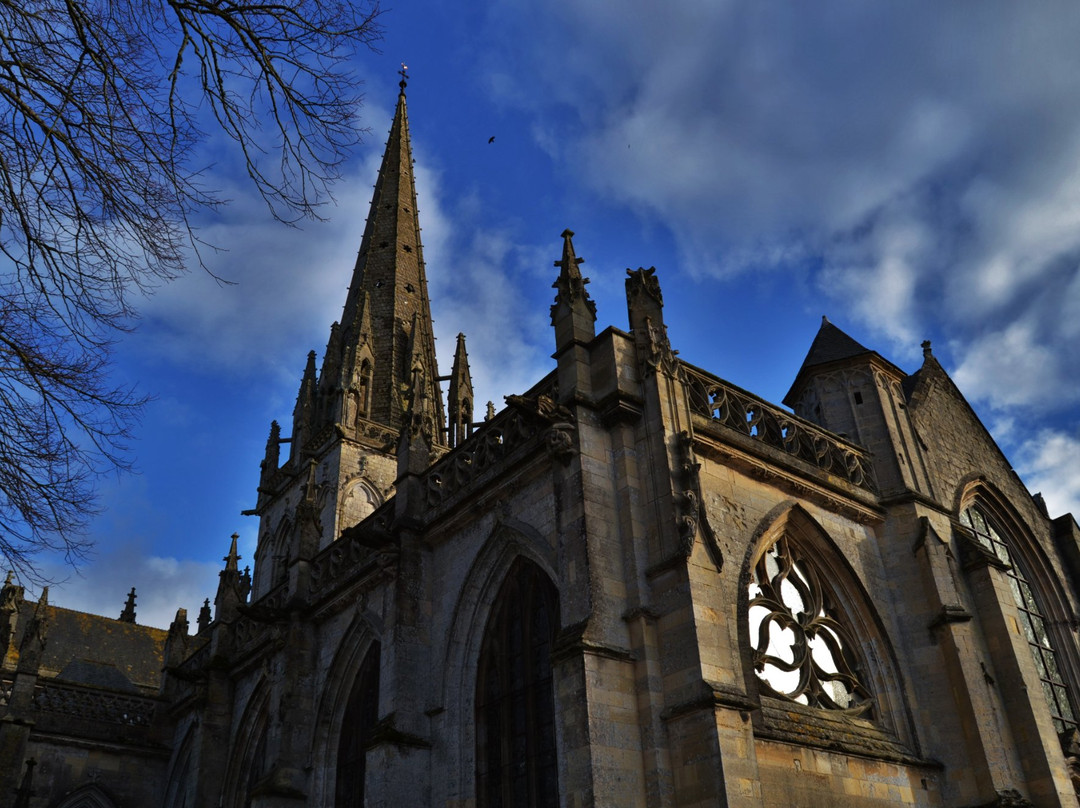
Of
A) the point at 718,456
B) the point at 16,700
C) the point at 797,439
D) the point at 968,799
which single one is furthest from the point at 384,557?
the point at 16,700

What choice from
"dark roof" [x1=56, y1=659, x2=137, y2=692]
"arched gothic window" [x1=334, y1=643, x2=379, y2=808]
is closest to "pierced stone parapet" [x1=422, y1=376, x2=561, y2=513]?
"arched gothic window" [x1=334, y1=643, x2=379, y2=808]

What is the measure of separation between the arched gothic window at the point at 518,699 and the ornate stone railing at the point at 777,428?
3.02 meters

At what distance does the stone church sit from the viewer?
8992 mm

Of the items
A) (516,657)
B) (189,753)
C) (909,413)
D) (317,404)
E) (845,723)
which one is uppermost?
(317,404)

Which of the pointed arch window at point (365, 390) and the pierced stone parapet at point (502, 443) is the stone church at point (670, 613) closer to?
the pierced stone parapet at point (502, 443)

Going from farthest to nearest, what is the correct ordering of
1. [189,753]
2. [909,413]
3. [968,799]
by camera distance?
[189,753] → [909,413] → [968,799]

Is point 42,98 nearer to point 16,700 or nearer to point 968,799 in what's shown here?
point 968,799

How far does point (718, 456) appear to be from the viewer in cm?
1104

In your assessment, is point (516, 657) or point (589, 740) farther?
point (516, 657)

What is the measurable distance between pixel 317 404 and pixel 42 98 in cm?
2621

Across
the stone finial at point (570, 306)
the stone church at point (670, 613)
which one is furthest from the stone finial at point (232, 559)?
the stone finial at point (570, 306)

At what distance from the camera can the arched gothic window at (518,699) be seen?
33.8 feet

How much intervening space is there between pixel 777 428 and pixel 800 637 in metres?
2.76

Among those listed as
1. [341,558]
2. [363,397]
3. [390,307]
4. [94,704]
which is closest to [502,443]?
[341,558]
